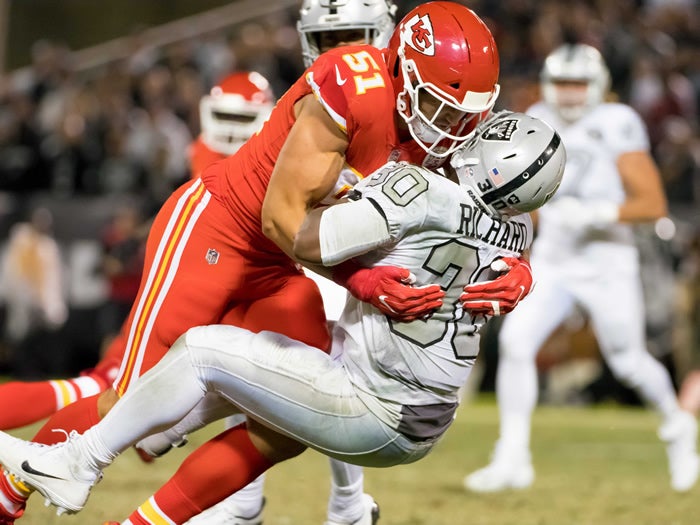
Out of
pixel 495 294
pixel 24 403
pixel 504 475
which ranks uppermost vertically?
pixel 495 294

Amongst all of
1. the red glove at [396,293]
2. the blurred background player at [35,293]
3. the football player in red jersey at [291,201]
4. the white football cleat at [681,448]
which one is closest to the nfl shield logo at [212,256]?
the football player in red jersey at [291,201]

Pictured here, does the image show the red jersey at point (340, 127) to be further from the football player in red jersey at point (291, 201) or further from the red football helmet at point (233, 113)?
the red football helmet at point (233, 113)

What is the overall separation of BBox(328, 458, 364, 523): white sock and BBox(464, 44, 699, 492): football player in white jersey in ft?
7.34

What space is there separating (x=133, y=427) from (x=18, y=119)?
33.0ft

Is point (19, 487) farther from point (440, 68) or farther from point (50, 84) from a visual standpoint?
point (50, 84)

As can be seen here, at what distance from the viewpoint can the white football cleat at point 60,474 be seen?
3.41m

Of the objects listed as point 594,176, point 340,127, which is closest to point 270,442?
point 340,127

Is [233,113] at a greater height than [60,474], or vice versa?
[233,113]

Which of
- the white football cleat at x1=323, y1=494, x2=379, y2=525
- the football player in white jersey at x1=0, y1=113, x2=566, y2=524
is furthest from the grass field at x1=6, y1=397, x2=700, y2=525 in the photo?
the football player in white jersey at x1=0, y1=113, x2=566, y2=524

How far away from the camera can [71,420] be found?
388 cm

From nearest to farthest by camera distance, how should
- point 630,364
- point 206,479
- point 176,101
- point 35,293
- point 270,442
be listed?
point 206,479 < point 270,442 < point 630,364 < point 35,293 < point 176,101

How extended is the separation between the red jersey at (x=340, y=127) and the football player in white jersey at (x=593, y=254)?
9.40ft

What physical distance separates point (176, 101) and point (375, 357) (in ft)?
32.8

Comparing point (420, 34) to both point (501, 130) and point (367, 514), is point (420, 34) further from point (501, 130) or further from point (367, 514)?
point (367, 514)
